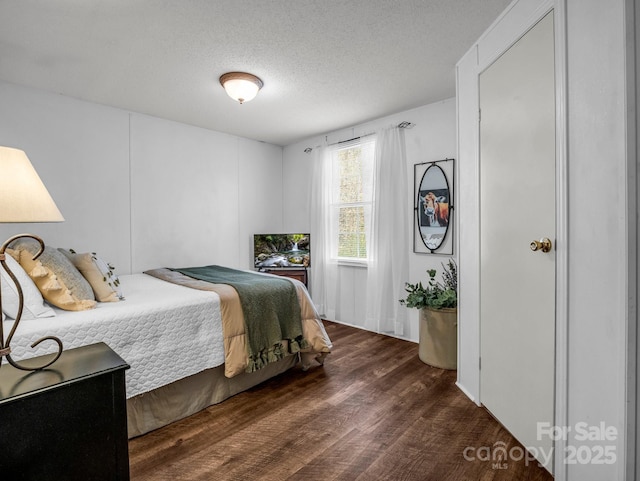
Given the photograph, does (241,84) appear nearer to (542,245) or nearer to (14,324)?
(14,324)

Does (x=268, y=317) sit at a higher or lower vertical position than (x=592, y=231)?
lower

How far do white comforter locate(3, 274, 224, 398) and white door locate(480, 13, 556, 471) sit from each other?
1842mm

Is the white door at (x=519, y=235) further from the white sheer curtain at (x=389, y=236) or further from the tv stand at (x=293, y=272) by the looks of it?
the tv stand at (x=293, y=272)

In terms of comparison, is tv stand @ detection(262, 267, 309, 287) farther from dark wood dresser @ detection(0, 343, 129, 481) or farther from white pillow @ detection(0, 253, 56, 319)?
dark wood dresser @ detection(0, 343, 129, 481)

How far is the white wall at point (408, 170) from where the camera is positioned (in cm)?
331

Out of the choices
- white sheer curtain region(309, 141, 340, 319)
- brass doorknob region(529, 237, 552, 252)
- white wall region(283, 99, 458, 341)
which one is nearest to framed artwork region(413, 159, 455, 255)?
white wall region(283, 99, 458, 341)

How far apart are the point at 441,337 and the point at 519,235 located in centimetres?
137

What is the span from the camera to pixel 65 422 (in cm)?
105

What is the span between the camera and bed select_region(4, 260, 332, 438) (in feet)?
5.67

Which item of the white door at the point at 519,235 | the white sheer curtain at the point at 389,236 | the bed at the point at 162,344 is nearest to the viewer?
the white door at the point at 519,235

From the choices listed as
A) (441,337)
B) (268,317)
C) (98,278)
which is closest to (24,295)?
(98,278)

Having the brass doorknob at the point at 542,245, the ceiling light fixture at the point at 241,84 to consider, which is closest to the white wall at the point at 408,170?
the brass doorknob at the point at 542,245

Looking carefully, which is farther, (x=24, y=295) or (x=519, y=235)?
(x=519, y=235)

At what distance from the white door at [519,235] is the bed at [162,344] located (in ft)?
5.60
